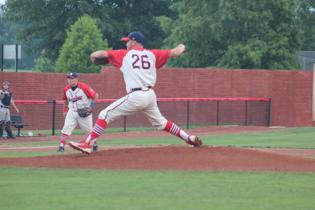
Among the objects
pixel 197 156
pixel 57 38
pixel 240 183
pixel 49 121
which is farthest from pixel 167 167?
pixel 57 38

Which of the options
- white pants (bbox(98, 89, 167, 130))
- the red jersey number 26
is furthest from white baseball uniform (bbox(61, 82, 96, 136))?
the red jersey number 26

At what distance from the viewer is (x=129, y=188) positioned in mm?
11711

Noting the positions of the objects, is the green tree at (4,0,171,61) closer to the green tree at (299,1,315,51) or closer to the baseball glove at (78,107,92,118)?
the green tree at (299,1,315,51)

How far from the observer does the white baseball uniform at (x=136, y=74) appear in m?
14.6

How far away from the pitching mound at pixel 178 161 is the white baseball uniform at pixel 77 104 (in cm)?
330

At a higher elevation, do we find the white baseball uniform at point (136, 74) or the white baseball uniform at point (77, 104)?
the white baseball uniform at point (136, 74)

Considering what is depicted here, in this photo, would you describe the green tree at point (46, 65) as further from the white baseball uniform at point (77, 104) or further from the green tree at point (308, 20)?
the white baseball uniform at point (77, 104)

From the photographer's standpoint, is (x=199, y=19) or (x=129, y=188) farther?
(x=199, y=19)

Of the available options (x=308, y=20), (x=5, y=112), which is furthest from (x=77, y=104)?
(x=308, y=20)

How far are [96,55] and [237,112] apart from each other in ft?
74.0

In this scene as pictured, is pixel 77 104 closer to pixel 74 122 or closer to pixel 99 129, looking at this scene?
pixel 74 122

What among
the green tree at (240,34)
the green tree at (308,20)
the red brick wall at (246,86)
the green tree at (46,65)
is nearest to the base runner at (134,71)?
the red brick wall at (246,86)

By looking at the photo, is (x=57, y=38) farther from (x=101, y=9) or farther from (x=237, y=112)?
(x=237, y=112)

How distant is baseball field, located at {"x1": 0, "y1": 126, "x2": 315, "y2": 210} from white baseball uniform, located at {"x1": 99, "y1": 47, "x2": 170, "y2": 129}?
83cm
